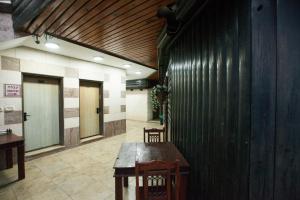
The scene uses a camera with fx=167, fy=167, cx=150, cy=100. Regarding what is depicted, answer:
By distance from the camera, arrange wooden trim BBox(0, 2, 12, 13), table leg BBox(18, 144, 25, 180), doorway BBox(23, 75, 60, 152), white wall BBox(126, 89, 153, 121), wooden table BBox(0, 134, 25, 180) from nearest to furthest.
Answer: wooden trim BBox(0, 2, 12, 13), wooden table BBox(0, 134, 25, 180), table leg BBox(18, 144, 25, 180), doorway BBox(23, 75, 60, 152), white wall BBox(126, 89, 153, 121)

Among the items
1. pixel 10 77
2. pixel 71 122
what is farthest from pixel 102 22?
pixel 71 122

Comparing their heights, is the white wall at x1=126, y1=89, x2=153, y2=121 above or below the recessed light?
below

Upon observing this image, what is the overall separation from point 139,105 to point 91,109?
218 inches

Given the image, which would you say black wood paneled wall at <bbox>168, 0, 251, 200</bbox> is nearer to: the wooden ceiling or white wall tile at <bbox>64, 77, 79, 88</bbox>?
the wooden ceiling

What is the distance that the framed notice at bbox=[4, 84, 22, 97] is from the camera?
3.69 m

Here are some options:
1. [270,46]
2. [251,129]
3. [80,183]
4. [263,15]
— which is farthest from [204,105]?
[80,183]

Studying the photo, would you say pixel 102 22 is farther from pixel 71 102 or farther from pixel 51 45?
pixel 71 102

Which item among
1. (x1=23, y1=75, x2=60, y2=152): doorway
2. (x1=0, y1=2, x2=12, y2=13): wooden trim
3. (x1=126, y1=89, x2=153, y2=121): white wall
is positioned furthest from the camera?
(x1=126, y1=89, x2=153, y2=121): white wall

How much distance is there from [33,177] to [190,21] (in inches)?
156

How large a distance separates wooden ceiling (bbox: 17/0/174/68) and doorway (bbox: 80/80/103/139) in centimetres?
229

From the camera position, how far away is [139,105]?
11.4 meters

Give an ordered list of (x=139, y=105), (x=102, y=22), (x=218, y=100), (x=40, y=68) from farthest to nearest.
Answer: (x=139, y=105) → (x=40, y=68) → (x=102, y=22) → (x=218, y=100)

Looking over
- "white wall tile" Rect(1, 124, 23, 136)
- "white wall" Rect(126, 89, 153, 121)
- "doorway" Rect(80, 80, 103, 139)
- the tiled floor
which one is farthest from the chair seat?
"white wall" Rect(126, 89, 153, 121)

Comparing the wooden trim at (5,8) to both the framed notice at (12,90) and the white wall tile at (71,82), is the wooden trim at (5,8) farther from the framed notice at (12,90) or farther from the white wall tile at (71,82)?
the white wall tile at (71,82)
